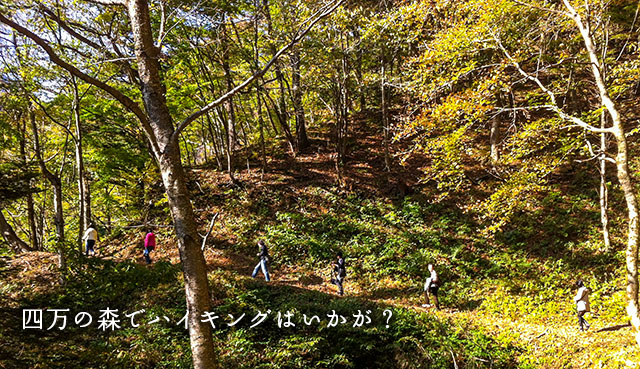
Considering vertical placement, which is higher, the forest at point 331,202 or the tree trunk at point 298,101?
the tree trunk at point 298,101

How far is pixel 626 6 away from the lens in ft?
45.4

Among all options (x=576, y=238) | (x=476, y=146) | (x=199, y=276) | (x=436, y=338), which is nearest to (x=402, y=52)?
(x=476, y=146)

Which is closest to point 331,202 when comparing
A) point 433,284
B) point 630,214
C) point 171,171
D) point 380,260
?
point 380,260

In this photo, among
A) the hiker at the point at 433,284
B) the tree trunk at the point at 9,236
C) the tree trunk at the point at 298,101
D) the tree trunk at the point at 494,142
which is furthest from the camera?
the tree trunk at the point at 494,142

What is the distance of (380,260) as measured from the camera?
43.1 ft

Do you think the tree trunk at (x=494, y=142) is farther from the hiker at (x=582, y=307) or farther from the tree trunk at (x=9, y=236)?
the tree trunk at (x=9, y=236)

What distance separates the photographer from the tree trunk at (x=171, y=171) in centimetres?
279

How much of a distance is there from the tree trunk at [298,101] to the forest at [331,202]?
147 mm

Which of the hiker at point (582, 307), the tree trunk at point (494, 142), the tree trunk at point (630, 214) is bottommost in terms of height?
the hiker at point (582, 307)

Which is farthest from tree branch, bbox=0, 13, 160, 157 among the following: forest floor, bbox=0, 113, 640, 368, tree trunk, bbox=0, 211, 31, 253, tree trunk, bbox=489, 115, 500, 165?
tree trunk, bbox=489, 115, 500, 165

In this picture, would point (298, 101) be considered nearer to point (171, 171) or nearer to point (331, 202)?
point (331, 202)

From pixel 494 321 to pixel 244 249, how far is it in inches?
404

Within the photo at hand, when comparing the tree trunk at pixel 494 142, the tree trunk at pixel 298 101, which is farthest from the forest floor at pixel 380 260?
the tree trunk at pixel 494 142

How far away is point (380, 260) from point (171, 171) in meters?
11.5
